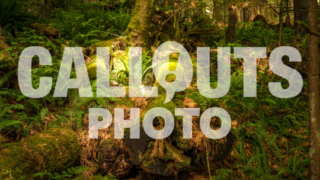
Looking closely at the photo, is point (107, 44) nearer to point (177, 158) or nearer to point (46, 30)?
point (46, 30)

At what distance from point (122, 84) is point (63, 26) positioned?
3.01 metres

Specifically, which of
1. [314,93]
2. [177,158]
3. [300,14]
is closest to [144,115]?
[177,158]

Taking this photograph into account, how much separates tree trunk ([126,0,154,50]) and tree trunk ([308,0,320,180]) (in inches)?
135

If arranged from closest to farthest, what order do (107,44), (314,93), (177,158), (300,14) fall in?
(314,93) < (177,158) < (107,44) < (300,14)

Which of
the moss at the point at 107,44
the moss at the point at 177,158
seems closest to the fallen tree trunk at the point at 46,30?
the moss at the point at 107,44

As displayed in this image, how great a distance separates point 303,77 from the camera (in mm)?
5465

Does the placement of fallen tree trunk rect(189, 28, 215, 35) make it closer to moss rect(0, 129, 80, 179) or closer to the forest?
the forest

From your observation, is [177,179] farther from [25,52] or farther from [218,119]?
[25,52]

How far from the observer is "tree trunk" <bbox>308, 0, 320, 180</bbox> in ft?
7.14

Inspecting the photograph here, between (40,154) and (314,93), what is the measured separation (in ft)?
10.6

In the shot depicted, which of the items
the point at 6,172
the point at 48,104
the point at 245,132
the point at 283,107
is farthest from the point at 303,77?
the point at 6,172

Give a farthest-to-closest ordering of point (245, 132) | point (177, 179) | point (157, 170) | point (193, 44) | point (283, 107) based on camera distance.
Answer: point (193, 44)
point (283, 107)
point (245, 132)
point (177, 179)
point (157, 170)

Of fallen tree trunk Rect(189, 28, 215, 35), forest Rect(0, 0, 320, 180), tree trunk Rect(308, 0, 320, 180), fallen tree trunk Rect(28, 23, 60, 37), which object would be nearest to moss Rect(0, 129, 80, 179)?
forest Rect(0, 0, 320, 180)

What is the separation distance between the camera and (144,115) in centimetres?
304
